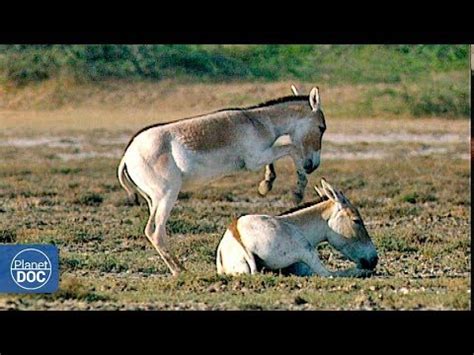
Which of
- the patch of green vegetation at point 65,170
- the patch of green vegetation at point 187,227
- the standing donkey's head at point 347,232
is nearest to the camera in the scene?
→ the standing donkey's head at point 347,232

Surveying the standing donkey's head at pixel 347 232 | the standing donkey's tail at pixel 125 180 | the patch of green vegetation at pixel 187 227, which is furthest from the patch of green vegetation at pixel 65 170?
the standing donkey's head at pixel 347 232

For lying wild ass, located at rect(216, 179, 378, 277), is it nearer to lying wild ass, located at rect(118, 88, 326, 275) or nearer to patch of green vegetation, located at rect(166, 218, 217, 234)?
lying wild ass, located at rect(118, 88, 326, 275)

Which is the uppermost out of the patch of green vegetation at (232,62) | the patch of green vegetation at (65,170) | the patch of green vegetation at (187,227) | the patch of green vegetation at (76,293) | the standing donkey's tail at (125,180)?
the patch of green vegetation at (232,62)

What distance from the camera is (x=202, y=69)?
1511 cm

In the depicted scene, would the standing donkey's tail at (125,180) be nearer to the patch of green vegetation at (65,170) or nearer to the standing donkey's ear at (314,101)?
the standing donkey's ear at (314,101)

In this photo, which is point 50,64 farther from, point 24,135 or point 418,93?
point 418,93

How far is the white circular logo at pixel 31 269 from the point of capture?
12484 mm

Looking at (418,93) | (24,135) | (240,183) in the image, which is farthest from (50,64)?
(418,93)

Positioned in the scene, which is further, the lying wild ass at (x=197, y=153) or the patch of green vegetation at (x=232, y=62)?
the patch of green vegetation at (x=232, y=62)

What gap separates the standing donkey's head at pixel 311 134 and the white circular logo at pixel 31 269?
81.2 inches

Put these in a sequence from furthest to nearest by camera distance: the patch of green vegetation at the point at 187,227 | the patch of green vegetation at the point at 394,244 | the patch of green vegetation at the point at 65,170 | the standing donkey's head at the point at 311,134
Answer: the patch of green vegetation at the point at 65,170
the patch of green vegetation at the point at 187,227
the patch of green vegetation at the point at 394,244
the standing donkey's head at the point at 311,134

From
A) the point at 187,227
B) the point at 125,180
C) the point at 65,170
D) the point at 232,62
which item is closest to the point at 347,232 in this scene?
the point at 125,180

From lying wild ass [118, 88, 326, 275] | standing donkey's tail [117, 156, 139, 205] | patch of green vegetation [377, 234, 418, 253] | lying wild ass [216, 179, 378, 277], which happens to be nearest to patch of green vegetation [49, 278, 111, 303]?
lying wild ass [118, 88, 326, 275]
